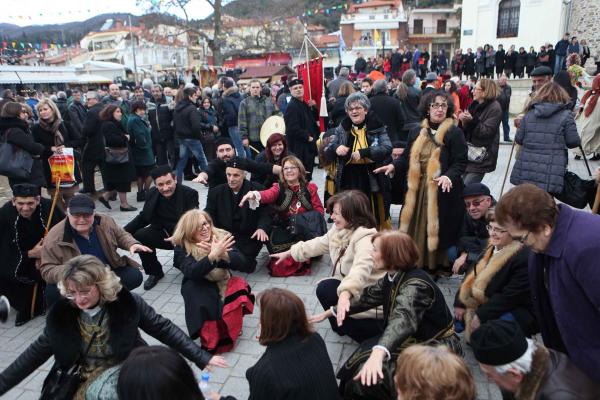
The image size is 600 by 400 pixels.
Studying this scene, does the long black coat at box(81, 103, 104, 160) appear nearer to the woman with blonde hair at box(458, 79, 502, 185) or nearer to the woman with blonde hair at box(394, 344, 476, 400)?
the woman with blonde hair at box(458, 79, 502, 185)

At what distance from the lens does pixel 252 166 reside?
18.1 feet

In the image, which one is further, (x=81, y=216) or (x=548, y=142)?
(x=548, y=142)

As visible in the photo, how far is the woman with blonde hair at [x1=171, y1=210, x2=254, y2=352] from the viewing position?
3.84m

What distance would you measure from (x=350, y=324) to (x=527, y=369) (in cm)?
176

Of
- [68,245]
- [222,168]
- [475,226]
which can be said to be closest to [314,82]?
[222,168]

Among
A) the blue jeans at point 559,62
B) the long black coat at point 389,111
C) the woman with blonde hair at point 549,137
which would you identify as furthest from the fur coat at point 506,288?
the blue jeans at point 559,62

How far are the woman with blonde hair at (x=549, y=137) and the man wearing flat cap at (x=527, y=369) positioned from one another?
290cm

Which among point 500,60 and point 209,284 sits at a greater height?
point 500,60

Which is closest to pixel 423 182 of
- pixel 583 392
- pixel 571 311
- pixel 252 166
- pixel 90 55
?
pixel 252 166

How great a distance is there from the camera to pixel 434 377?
1.85 metres

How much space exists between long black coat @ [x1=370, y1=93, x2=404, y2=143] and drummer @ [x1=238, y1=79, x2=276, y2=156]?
235 cm

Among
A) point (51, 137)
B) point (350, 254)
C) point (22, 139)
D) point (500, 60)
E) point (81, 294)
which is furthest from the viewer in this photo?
point (500, 60)

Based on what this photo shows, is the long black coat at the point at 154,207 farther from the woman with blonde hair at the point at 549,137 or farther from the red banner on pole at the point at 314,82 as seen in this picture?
the woman with blonde hair at the point at 549,137

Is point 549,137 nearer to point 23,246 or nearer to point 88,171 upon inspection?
point 23,246
